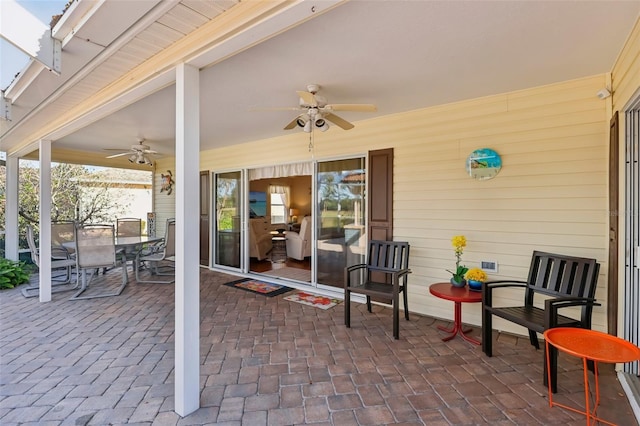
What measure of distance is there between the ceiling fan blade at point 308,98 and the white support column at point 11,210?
6518 mm

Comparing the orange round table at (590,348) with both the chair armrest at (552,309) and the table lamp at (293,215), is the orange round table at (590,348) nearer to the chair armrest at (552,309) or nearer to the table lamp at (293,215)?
the chair armrest at (552,309)

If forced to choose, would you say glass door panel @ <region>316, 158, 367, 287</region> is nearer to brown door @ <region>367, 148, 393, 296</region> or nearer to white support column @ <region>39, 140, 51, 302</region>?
brown door @ <region>367, 148, 393, 296</region>

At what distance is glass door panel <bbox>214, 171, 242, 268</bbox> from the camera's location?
6.14 meters

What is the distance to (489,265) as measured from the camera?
344 cm

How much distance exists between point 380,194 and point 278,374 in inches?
102

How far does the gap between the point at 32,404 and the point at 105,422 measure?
0.64 metres

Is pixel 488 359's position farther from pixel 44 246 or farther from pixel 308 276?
pixel 44 246

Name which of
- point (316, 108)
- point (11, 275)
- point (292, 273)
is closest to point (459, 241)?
point (316, 108)

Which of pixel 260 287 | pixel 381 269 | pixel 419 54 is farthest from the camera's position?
pixel 260 287

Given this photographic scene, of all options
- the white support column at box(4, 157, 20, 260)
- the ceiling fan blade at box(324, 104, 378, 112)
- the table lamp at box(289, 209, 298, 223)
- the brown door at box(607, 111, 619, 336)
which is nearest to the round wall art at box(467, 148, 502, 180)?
the brown door at box(607, 111, 619, 336)

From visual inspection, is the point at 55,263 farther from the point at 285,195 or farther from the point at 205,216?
the point at 285,195

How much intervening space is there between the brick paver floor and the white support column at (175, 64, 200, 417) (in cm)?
20

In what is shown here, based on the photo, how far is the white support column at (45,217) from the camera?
13.7 feet

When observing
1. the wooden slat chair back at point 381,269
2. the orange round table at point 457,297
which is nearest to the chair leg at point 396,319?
the wooden slat chair back at point 381,269
